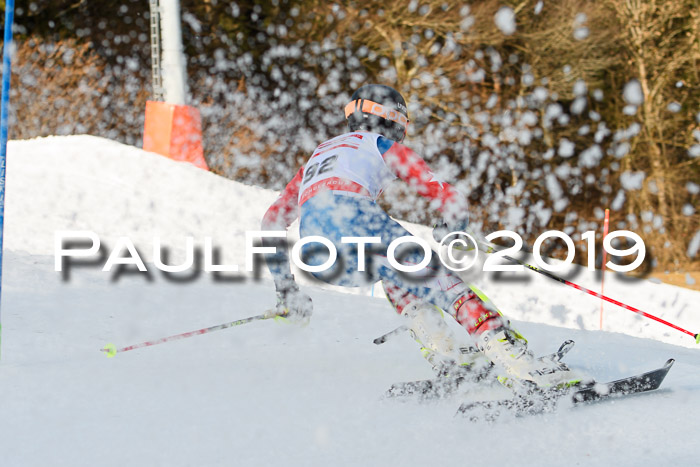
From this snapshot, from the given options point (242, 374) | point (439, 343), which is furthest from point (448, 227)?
point (242, 374)

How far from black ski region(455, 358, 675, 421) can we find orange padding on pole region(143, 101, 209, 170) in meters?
6.93

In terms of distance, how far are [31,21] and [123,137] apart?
2807mm

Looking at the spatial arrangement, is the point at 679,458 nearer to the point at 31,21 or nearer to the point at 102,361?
the point at 102,361

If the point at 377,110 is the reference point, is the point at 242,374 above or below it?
below

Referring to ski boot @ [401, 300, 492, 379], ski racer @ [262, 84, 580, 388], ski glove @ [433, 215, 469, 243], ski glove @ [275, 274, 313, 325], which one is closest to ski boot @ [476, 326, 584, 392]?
ski racer @ [262, 84, 580, 388]

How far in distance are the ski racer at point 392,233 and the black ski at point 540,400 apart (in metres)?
0.05

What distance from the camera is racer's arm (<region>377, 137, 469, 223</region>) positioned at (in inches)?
132

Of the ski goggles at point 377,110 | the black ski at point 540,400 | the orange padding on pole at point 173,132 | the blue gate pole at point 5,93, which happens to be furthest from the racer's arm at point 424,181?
the orange padding on pole at point 173,132

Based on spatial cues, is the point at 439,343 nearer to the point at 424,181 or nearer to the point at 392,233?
the point at 392,233

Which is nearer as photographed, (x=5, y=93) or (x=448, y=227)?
(x=448, y=227)

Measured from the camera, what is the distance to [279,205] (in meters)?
3.92

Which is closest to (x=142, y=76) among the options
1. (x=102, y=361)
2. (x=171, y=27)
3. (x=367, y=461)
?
(x=171, y=27)

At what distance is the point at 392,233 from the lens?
3.43 meters

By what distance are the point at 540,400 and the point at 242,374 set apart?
144 centimetres
